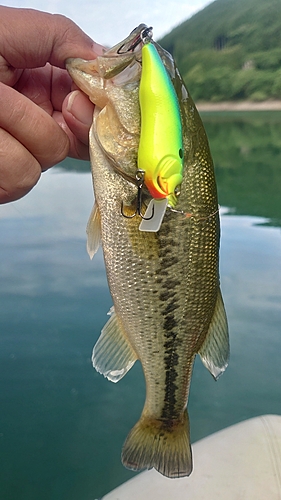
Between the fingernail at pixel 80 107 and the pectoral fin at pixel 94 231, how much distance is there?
28 cm

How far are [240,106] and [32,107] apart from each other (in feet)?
136

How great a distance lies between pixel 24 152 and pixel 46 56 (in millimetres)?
330

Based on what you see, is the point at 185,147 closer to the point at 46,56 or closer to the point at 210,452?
the point at 46,56

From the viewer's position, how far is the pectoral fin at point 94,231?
1268mm

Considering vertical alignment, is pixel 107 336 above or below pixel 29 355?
above

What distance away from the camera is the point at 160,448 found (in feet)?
4.64

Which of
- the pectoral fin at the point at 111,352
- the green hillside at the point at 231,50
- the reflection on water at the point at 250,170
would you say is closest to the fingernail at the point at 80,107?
the pectoral fin at the point at 111,352

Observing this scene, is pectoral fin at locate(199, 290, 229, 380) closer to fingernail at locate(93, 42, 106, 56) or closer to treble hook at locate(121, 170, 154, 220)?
treble hook at locate(121, 170, 154, 220)

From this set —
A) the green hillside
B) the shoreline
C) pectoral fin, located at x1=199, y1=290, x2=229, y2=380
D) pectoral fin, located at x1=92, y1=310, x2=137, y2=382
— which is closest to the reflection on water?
pectoral fin, located at x1=199, y1=290, x2=229, y2=380

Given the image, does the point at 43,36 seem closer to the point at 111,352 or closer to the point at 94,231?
the point at 94,231

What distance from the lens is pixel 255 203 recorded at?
806 cm

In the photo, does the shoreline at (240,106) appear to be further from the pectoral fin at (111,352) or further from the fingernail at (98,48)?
the pectoral fin at (111,352)

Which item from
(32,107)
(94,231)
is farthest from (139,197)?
(32,107)

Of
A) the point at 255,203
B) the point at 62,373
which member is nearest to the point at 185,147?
the point at 62,373
